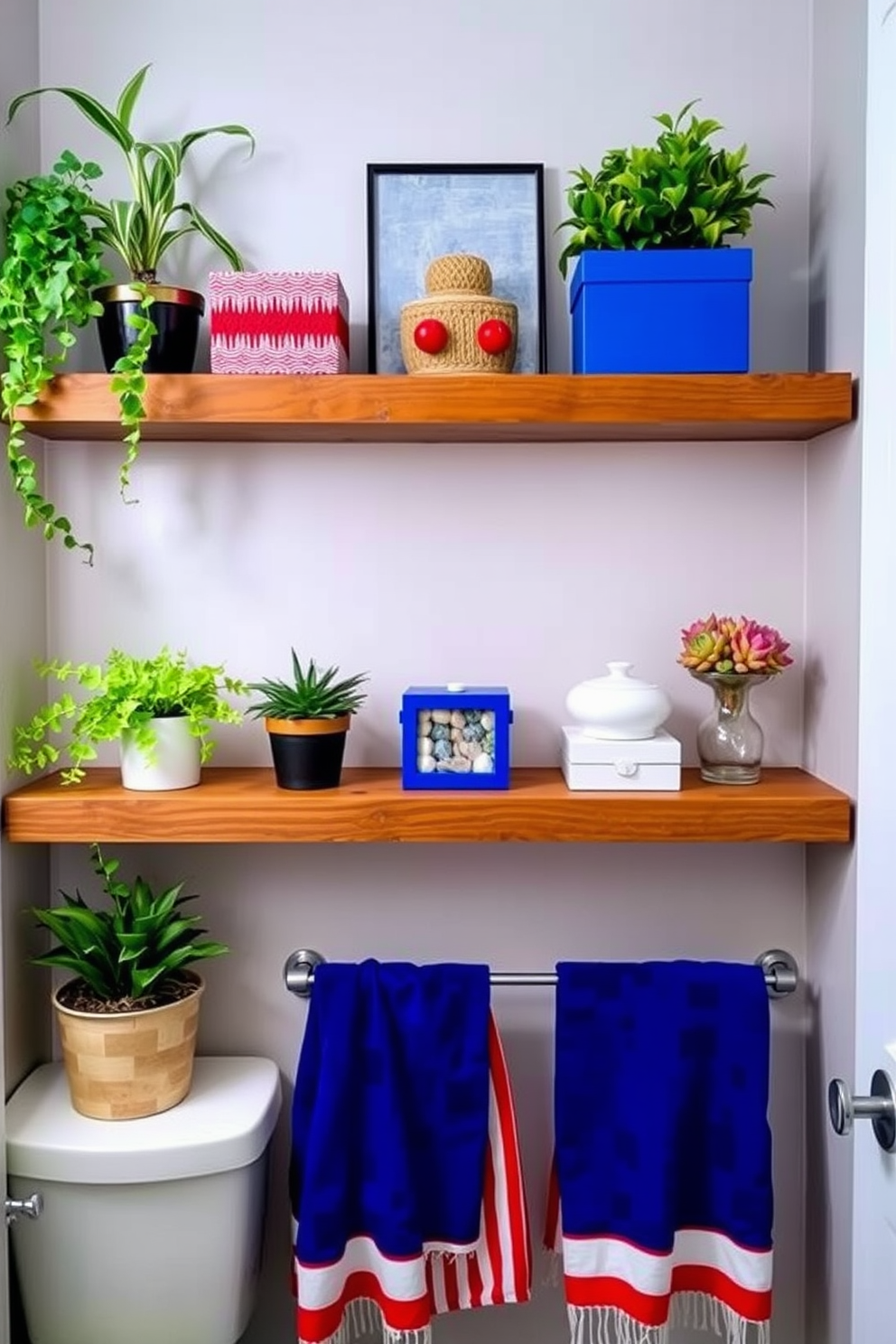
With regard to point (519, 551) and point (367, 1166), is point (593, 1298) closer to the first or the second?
point (367, 1166)

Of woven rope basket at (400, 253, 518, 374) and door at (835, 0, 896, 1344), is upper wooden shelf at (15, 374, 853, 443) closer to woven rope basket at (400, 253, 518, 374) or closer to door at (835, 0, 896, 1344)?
woven rope basket at (400, 253, 518, 374)

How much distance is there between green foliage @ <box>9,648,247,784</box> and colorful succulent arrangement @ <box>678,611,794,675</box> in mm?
563

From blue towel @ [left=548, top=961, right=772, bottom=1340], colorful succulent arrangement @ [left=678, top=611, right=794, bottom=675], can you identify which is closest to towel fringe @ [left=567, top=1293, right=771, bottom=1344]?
blue towel @ [left=548, top=961, right=772, bottom=1340]

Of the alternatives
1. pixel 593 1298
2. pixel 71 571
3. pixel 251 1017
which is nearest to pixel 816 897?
pixel 593 1298

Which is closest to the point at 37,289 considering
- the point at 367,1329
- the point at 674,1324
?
the point at 367,1329

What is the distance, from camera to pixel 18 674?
4.88 ft

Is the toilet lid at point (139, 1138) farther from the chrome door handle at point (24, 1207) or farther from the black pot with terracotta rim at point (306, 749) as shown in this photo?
the black pot with terracotta rim at point (306, 749)

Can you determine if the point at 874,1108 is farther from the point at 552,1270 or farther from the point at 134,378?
the point at 134,378

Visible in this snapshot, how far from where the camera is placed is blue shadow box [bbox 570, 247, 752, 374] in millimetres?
1381

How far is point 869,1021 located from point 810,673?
53 centimetres

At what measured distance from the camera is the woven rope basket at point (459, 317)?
1.40 metres

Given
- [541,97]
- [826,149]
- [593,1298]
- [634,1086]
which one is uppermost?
[541,97]

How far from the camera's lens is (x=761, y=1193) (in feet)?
4.66

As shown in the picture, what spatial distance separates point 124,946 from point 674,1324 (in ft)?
2.88
